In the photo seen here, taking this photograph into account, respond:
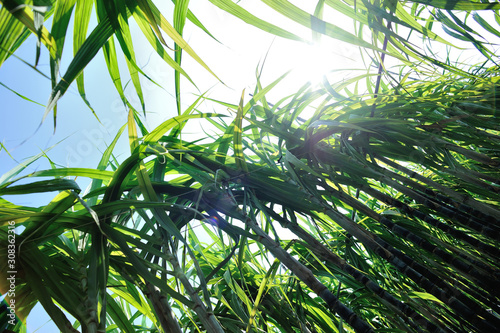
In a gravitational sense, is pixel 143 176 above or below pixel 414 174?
above

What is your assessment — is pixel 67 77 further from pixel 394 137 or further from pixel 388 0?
pixel 394 137

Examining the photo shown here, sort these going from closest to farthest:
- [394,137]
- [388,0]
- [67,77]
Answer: [67,77], [388,0], [394,137]

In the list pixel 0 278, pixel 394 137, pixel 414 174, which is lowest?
pixel 414 174

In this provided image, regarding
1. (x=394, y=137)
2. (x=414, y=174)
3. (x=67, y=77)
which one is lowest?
(x=414, y=174)

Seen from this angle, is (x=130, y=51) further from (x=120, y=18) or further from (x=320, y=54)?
(x=320, y=54)

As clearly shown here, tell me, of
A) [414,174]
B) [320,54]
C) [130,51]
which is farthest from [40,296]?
[414,174]

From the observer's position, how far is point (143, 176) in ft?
1.68

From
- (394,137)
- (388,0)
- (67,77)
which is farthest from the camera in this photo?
(394,137)

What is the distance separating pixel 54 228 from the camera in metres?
0.43

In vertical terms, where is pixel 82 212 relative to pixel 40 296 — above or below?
above

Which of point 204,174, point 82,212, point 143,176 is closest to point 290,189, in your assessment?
point 204,174

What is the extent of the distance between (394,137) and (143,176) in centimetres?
55

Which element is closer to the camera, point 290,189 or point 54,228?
point 54,228

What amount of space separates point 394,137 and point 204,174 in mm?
442
